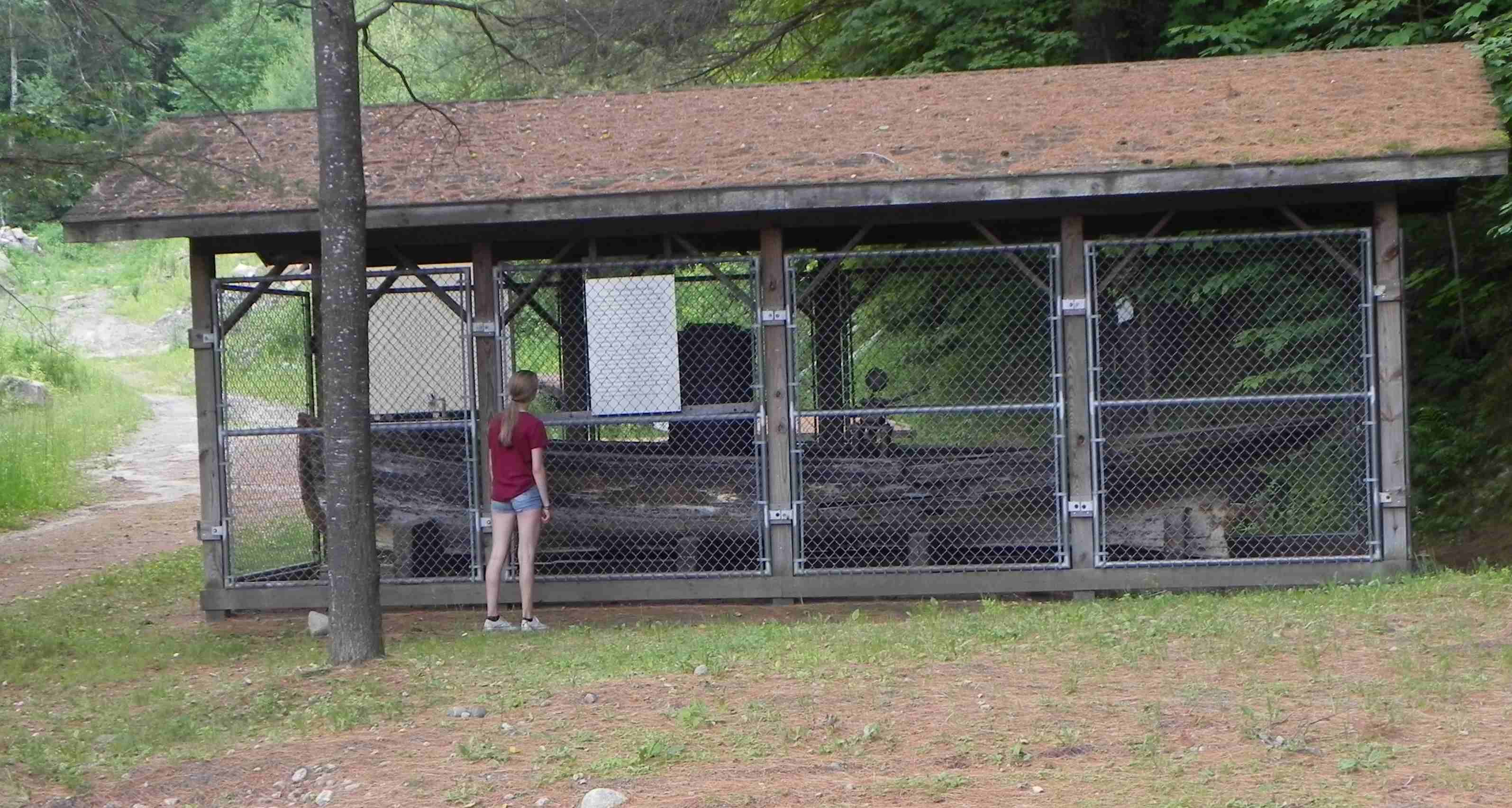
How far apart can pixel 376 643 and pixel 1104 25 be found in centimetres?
1180

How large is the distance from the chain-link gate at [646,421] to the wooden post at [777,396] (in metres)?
0.08

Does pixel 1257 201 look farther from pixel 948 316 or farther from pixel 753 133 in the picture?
pixel 948 316

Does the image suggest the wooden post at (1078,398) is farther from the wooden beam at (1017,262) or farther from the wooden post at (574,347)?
the wooden post at (574,347)

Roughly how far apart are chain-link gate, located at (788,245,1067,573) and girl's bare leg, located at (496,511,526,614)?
202 cm

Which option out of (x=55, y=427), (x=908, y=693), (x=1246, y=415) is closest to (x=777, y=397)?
(x=908, y=693)

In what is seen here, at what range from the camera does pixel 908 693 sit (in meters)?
6.39

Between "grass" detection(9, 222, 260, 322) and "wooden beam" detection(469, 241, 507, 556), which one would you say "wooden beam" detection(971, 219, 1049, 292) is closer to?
"wooden beam" detection(469, 241, 507, 556)

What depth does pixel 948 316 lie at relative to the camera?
15.4 metres


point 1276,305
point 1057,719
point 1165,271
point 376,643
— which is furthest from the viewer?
point 1165,271

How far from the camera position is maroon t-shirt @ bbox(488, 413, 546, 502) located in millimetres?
9062

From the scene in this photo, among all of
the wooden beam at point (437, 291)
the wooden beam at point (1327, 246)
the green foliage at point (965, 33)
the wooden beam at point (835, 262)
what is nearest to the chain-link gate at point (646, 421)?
the wooden beam at point (437, 291)

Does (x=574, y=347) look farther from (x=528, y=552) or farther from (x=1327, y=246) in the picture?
(x=1327, y=246)

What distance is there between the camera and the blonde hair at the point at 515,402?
903 centimetres

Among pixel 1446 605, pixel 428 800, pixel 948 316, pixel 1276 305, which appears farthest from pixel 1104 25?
pixel 428 800
